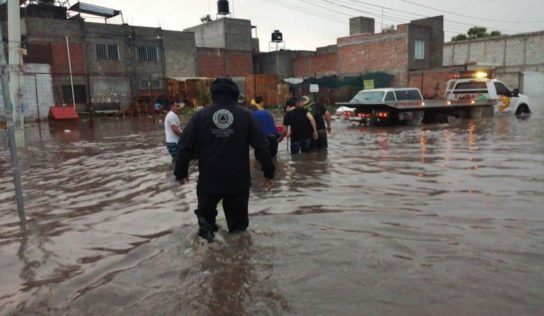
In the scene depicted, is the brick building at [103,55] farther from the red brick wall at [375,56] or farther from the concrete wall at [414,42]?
the concrete wall at [414,42]

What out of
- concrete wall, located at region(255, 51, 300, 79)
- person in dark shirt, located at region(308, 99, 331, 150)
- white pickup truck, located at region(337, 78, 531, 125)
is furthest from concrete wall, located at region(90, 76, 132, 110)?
person in dark shirt, located at region(308, 99, 331, 150)

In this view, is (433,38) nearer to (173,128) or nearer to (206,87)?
(206,87)

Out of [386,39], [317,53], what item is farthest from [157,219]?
[317,53]

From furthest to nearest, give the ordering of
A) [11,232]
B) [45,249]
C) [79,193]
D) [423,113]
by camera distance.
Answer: [423,113] < [79,193] < [11,232] < [45,249]

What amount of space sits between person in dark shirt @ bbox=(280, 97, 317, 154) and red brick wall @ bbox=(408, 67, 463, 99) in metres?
24.1

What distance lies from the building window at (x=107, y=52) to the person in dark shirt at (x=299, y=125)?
93.0 ft

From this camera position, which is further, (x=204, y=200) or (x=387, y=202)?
(x=387, y=202)

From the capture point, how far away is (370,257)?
4430 mm

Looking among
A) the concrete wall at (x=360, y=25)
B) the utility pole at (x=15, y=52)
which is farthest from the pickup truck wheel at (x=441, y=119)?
the concrete wall at (x=360, y=25)

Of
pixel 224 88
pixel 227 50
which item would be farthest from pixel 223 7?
pixel 224 88

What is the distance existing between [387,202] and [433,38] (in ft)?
116

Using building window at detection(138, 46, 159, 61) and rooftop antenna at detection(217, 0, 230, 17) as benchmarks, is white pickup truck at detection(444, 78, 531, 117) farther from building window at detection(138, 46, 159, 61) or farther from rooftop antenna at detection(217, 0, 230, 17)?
rooftop antenna at detection(217, 0, 230, 17)

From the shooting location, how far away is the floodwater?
3.61m

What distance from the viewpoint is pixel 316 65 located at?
149 ft
